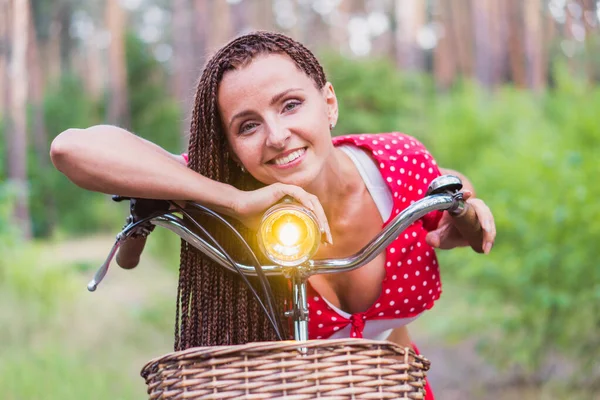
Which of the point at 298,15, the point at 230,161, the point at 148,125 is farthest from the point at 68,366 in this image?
the point at 298,15

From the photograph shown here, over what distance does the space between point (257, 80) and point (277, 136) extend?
14 cm

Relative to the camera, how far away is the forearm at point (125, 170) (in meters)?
1.61

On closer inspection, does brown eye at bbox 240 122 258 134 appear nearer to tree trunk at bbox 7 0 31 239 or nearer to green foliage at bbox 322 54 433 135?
green foliage at bbox 322 54 433 135

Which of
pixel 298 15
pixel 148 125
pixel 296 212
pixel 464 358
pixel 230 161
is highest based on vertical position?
pixel 298 15

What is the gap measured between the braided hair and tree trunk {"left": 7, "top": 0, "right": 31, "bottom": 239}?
1423 cm

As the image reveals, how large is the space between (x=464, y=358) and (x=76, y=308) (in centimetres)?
403

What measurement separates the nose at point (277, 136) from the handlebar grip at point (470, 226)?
0.45 m

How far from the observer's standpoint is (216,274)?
174cm

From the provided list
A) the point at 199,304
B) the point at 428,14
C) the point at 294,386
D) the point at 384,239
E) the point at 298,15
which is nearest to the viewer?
the point at 294,386

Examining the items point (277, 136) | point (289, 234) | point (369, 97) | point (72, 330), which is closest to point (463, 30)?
point (369, 97)

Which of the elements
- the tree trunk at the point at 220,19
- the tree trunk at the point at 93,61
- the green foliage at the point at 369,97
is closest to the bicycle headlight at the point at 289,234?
the green foliage at the point at 369,97

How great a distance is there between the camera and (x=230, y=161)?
1.92 metres

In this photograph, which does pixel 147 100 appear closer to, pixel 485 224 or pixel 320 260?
pixel 485 224

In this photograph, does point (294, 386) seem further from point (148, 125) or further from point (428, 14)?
point (428, 14)
